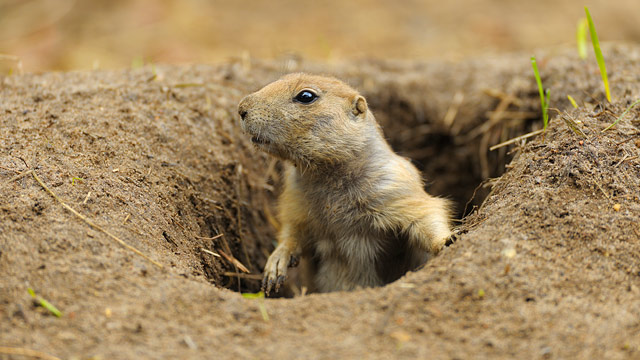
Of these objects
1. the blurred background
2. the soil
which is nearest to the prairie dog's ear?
the soil

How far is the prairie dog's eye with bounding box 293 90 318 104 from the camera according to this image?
5051 mm

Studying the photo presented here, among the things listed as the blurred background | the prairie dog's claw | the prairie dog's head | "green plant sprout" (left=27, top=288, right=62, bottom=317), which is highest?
the blurred background

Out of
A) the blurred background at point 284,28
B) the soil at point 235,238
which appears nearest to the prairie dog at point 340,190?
the soil at point 235,238

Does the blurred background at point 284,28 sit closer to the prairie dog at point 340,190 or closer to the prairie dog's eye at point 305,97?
the prairie dog at point 340,190

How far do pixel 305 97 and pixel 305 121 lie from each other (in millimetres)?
225

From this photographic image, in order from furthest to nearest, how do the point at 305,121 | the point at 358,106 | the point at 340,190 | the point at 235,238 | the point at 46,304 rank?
the point at 235,238, the point at 358,106, the point at 340,190, the point at 305,121, the point at 46,304

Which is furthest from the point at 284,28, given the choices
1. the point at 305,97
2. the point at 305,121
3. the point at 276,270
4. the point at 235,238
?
the point at 276,270

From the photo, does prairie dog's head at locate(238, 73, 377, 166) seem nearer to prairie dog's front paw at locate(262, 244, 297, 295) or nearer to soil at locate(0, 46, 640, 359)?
prairie dog's front paw at locate(262, 244, 297, 295)

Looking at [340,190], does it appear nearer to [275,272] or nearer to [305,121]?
[305,121]

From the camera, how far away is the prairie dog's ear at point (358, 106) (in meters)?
5.36

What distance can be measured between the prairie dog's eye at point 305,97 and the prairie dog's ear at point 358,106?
433mm

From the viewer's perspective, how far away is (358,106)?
5402mm

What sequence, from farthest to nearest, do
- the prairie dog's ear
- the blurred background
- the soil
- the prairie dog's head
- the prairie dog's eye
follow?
the blurred background → the prairie dog's ear → the prairie dog's eye → the prairie dog's head → the soil

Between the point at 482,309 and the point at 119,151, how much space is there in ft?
10.7
